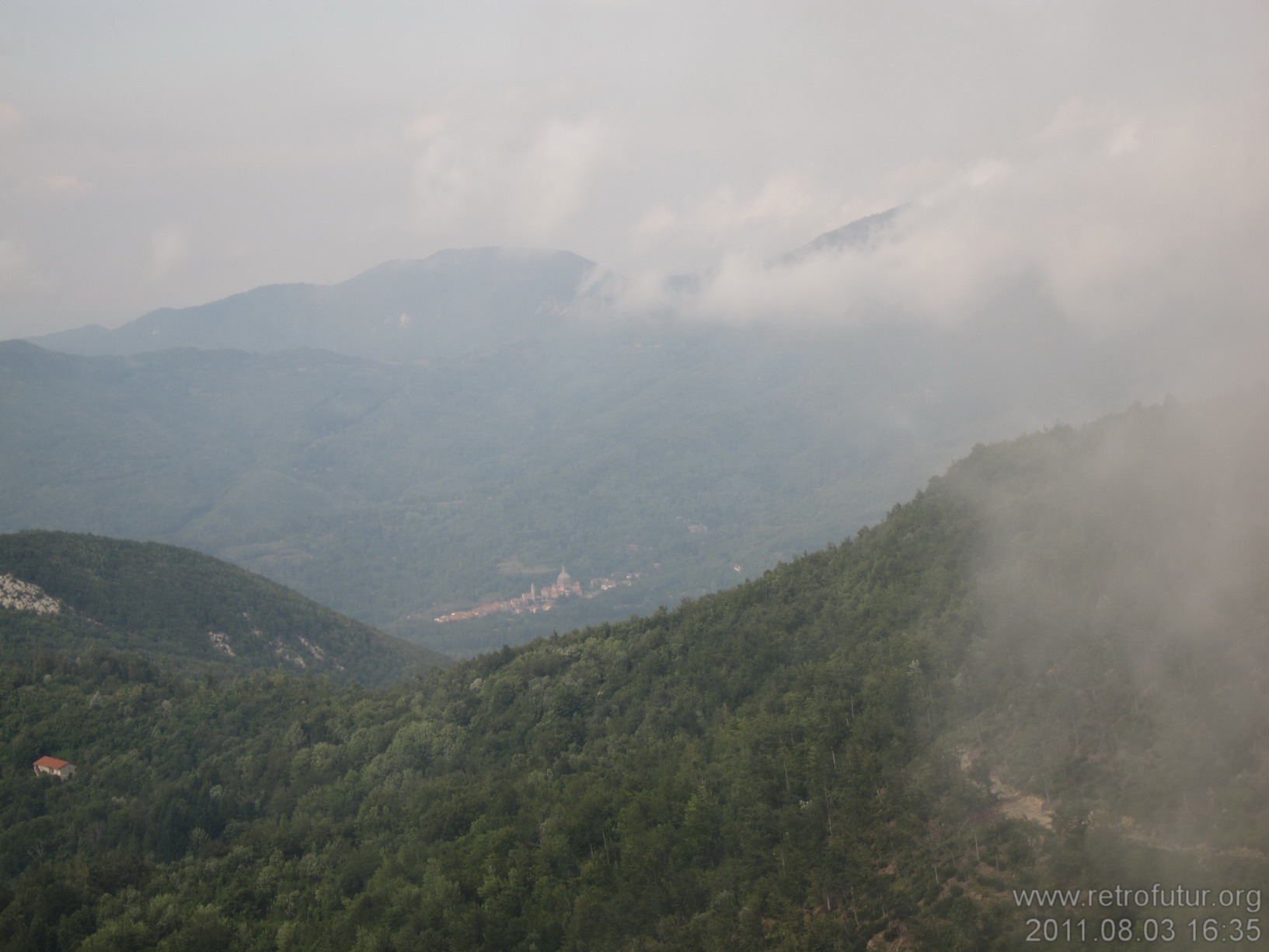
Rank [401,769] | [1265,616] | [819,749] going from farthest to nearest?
[401,769], [819,749], [1265,616]

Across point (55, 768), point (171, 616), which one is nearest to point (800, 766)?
point (55, 768)

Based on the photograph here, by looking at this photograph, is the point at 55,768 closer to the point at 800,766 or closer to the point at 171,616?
the point at 800,766

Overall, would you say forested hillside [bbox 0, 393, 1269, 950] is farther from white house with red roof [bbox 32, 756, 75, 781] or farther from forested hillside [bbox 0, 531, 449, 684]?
forested hillside [bbox 0, 531, 449, 684]

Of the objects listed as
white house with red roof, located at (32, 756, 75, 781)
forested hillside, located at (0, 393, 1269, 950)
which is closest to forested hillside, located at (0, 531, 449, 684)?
white house with red roof, located at (32, 756, 75, 781)

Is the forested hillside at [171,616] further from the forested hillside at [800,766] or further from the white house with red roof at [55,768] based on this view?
the forested hillside at [800,766]

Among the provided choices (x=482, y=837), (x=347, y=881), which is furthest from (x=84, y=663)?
(x=482, y=837)

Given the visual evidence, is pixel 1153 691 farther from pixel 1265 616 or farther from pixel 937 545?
pixel 937 545

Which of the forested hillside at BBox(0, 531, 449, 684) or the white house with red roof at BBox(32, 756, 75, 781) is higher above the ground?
the forested hillside at BBox(0, 531, 449, 684)
